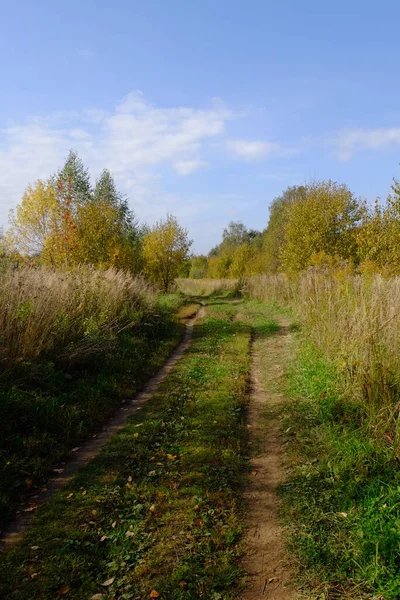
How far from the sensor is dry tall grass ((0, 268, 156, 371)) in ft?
23.5

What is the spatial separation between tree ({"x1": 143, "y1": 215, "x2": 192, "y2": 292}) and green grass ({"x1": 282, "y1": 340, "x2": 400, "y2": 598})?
26078 mm

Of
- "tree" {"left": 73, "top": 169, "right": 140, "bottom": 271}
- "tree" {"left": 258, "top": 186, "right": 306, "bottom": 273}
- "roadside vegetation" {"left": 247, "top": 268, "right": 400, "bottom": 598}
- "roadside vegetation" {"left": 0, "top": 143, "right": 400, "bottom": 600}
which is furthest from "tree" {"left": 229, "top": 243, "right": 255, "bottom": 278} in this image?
"roadside vegetation" {"left": 247, "top": 268, "right": 400, "bottom": 598}

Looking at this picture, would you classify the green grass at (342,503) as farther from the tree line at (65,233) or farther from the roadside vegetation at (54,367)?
the tree line at (65,233)

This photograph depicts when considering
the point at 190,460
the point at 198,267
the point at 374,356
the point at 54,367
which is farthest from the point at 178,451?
the point at 198,267

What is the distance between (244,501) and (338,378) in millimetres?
3026

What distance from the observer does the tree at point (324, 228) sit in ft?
79.4

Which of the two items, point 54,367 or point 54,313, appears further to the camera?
point 54,313

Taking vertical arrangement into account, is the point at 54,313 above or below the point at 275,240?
below

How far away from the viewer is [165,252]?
32.0 metres

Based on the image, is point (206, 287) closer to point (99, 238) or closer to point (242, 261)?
point (242, 261)

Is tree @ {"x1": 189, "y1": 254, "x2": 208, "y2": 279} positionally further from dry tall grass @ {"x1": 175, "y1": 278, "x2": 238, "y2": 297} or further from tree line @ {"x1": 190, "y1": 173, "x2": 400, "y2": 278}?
tree line @ {"x1": 190, "y1": 173, "x2": 400, "y2": 278}

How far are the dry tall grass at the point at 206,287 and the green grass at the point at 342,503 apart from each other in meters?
34.8

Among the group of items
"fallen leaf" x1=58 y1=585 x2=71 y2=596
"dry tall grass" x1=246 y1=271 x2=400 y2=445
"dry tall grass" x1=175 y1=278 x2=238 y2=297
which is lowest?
"fallen leaf" x1=58 y1=585 x2=71 y2=596

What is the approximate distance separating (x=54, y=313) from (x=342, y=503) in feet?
21.0
